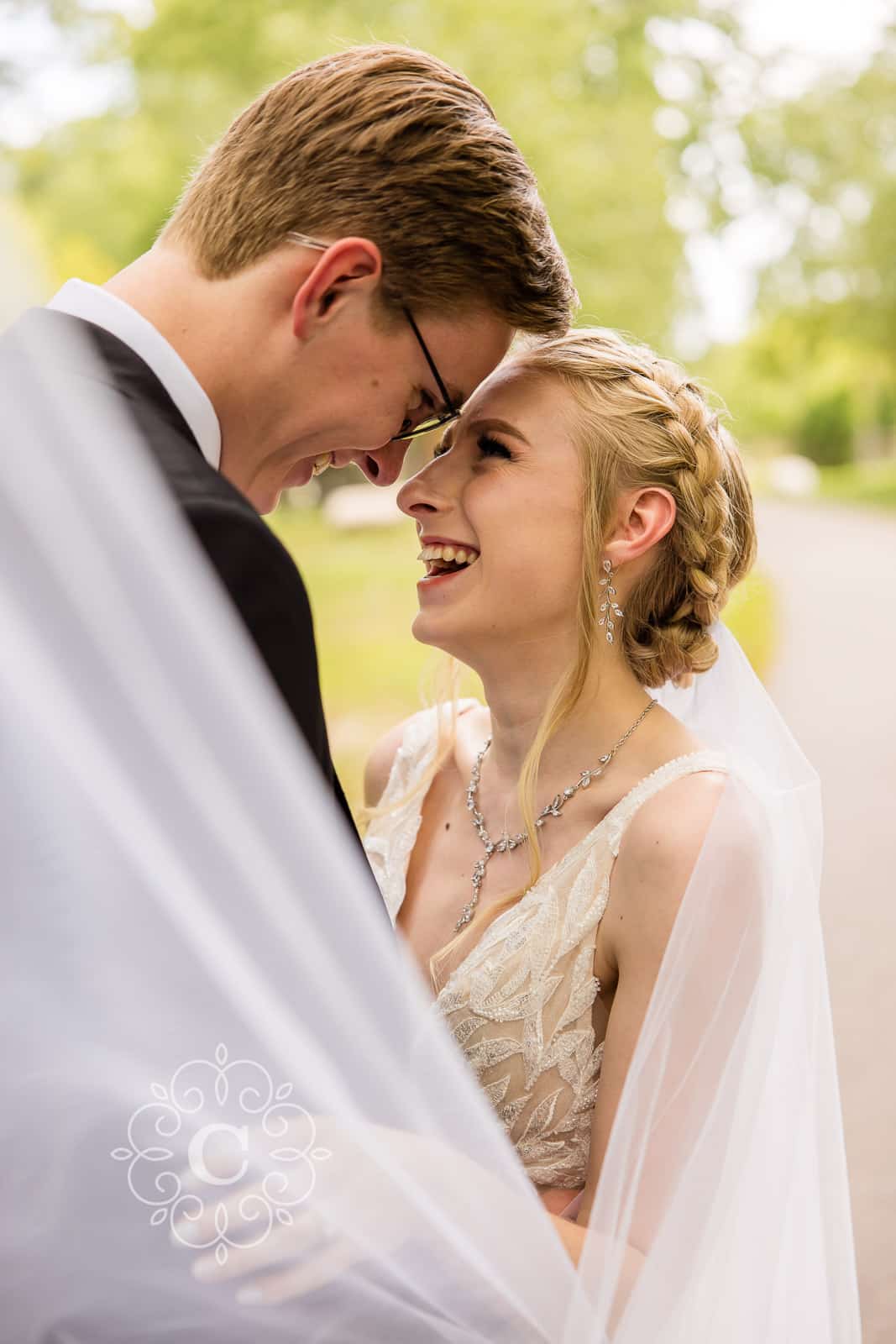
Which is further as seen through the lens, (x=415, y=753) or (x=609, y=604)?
(x=415, y=753)

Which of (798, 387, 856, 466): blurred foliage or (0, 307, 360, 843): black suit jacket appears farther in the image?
(798, 387, 856, 466): blurred foliage

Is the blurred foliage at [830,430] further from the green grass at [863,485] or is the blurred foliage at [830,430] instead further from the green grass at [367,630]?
the green grass at [367,630]

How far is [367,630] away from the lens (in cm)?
1073

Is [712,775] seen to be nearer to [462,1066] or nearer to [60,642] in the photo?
[462,1066]

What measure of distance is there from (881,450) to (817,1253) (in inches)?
1772

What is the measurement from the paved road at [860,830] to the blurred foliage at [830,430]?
1199 inches

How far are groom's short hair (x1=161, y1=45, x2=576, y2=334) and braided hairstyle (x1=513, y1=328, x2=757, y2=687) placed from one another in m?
0.52

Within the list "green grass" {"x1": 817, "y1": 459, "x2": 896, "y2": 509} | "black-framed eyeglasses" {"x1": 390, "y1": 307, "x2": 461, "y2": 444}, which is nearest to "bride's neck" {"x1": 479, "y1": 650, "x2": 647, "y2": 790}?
"black-framed eyeglasses" {"x1": 390, "y1": 307, "x2": 461, "y2": 444}

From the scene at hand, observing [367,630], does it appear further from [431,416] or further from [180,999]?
[180,999]

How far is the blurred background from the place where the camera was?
6.93m

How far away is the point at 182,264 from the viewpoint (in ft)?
5.72

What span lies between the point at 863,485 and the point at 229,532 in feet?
116

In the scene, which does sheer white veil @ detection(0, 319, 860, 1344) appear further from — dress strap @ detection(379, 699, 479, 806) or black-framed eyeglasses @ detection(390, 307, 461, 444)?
dress strap @ detection(379, 699, 479, 806)

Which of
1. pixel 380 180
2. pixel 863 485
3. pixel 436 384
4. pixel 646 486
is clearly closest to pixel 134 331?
pixel 380 180
